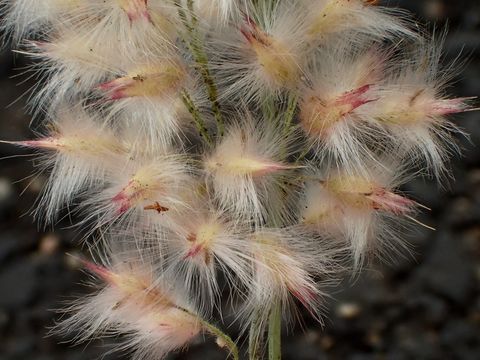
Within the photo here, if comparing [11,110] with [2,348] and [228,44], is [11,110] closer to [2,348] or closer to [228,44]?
[2,348]

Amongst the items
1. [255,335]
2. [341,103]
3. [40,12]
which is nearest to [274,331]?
[255,335]

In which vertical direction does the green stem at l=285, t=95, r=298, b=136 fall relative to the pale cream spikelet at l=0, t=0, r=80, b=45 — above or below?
below

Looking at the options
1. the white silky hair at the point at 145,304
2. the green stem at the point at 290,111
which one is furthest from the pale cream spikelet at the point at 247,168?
the white silky hair at the point at 145,304

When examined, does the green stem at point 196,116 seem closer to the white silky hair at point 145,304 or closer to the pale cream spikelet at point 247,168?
the pale cream spikelet at point 247,168

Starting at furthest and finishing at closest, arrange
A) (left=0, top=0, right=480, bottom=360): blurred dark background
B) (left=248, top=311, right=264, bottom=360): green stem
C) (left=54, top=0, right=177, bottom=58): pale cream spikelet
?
(left=0, top=0, right=480, bottom=360): blurred dark background < (left=248, top=311, right=264, bottom=360): green stem < (left=54, top=0, right=177, bottom=58): pale cream spikelet

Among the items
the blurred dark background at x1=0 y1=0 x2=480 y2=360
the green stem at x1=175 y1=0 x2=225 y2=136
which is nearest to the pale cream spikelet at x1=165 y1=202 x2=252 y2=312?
the green stem at x1=175 y1=0 x2=225 y2=136

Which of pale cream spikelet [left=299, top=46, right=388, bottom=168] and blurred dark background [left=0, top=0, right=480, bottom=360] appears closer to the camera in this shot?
pale cream spikelet [left=299, top=46, right=388, bottom=168]

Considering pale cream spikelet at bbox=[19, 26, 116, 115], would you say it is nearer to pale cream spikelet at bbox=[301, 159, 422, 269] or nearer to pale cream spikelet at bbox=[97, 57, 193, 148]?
pale cream spikelet at bbox=[97, 57, 193, 148]

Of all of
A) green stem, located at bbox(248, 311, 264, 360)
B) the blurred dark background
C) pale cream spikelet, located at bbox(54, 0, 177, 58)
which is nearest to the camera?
pale cream spikelet, located at bbox(54, 0, 177, 58)
